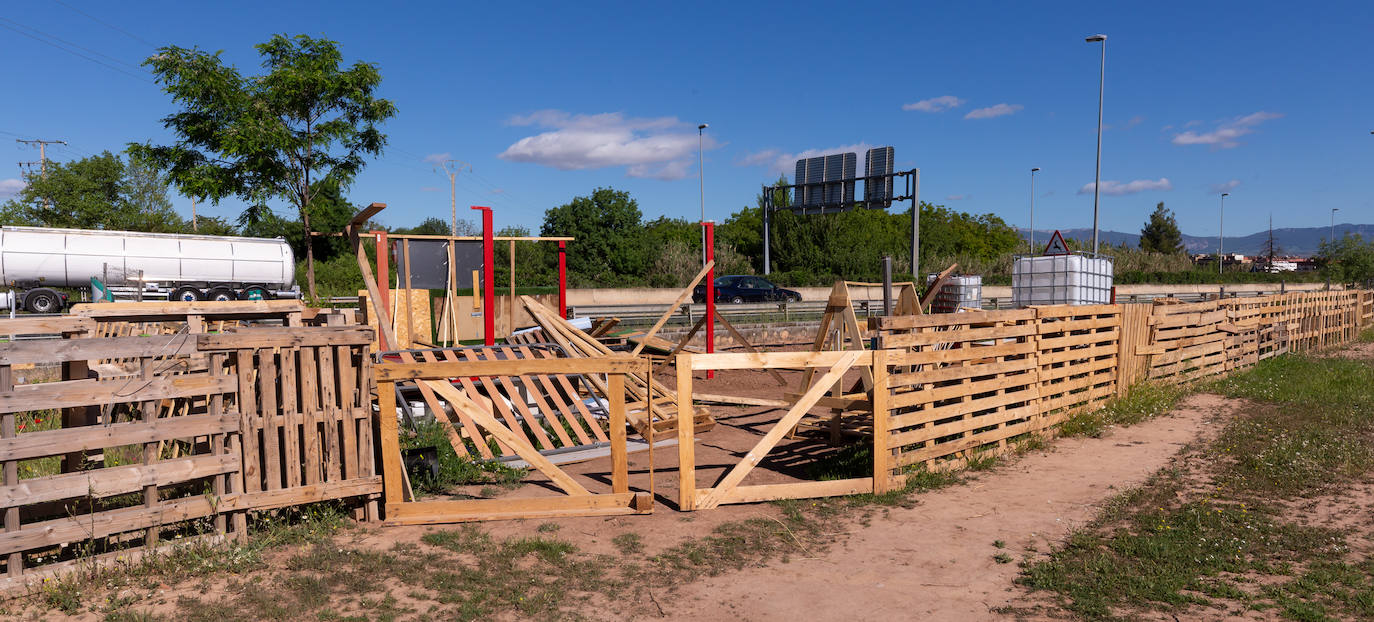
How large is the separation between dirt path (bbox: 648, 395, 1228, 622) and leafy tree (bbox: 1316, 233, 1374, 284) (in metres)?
37.0

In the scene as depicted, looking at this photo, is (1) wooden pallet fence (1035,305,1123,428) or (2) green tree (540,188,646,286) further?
(2) green tree (540,188,646,286)

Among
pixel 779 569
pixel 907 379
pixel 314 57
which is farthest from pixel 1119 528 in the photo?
pixel 314 57

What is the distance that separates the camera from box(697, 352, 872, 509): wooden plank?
6793 mm

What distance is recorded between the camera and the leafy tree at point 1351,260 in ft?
117

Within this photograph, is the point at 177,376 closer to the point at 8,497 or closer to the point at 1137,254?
the point at 8,497

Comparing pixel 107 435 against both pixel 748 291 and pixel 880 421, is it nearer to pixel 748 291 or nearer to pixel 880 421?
pixel 880 421

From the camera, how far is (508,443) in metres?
6.53

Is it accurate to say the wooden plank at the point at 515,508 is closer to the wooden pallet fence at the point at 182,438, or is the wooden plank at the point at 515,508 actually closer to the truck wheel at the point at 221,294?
the wooden pallet fence at the point at 182,438

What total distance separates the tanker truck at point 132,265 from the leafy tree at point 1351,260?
45.9 meters

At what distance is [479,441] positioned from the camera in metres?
8.07

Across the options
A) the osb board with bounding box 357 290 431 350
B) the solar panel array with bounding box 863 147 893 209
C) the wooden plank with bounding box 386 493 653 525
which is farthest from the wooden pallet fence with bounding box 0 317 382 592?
the solar panel array with bounding box 863 147 893 209

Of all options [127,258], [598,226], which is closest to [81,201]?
[127,258]

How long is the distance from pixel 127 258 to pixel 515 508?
30.4 m

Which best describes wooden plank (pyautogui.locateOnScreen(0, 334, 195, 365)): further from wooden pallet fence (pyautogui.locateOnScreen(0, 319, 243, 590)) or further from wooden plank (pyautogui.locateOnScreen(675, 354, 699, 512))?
wooden plank (pyautogui.locateOnScreen(675, 354, 699, 512))
